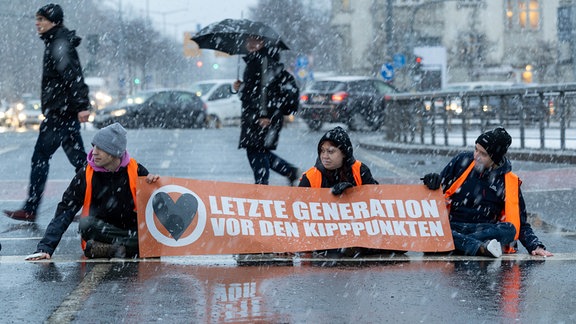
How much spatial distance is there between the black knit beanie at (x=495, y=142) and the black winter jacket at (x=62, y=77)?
360 centimetres

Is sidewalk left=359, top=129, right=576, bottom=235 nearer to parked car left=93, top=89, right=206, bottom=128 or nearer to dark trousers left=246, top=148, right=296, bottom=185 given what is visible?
dark trousers left=246, top=148, right=296, bottom=185

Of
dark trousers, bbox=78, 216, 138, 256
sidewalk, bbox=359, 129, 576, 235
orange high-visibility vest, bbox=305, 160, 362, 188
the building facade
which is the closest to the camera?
dark trousers, bbox=78, 216, 138, 256

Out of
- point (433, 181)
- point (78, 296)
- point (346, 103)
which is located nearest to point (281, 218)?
point (433, 181)

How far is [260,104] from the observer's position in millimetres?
10164

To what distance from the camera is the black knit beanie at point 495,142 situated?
770 centimetres

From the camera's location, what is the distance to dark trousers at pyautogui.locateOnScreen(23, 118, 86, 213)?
32.7ft

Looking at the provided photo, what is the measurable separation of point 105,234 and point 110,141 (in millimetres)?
604

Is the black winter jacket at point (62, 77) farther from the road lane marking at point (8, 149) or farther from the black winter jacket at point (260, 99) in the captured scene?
the road lane marking at point (8, 149)

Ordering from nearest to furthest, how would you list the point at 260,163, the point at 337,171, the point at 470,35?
1. the point at 337,171
2. the point at 260,163
3. the point at 470,35

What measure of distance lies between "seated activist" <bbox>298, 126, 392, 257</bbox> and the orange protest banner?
0.30 ft

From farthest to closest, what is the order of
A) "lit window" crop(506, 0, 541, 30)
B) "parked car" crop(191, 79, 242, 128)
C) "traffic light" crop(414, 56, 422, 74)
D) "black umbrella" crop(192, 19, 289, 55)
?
1. "lit window" crop(506, 0, 541, 30)
2. "parked car" crop(191, 79, 242, 128)
3. "traffic light" crop(414, 56, 422, 74)
4. "black umbrella" crop(192, 19, 289, 55)

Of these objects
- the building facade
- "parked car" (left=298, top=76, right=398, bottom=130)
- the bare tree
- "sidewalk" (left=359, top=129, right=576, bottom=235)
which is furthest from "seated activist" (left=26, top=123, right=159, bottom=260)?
the bare tree

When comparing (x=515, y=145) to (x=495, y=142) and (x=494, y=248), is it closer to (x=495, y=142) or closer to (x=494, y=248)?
(x=495, y=142)

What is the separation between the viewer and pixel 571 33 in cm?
2375
